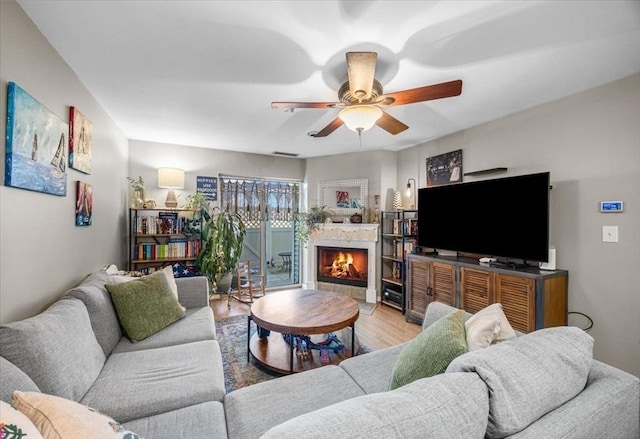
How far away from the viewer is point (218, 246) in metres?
3.93

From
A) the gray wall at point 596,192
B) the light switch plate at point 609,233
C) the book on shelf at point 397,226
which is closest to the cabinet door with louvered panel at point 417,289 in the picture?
the book on shelf at point 397,226

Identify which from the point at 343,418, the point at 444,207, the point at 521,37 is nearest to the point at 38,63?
the point at 343,418

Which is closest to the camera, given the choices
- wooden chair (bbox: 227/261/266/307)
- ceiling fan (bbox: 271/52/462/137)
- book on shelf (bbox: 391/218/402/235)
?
ceiling fan (bbox: 271/52/462/137)

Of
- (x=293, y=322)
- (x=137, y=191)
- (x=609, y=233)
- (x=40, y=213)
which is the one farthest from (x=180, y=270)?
(x=609, y=233)

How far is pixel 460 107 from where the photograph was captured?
2.62 m

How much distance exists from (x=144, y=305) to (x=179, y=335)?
348mm

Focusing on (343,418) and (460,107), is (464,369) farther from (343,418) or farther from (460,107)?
(460,107)

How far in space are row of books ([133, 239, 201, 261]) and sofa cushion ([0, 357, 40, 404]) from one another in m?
2.93

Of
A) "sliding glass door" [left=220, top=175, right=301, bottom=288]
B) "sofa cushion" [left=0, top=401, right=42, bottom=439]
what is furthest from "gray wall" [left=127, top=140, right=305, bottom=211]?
"sofa cushion" [left=0, top=401, right=42, bottom=439]

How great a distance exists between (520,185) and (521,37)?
136 cm

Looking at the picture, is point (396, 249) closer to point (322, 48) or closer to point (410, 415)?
point (322, 48)

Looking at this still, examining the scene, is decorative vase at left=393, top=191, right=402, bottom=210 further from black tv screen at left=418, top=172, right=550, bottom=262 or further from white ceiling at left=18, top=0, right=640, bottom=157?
white ceiling at left=18, top=0, right=640, bottom=157

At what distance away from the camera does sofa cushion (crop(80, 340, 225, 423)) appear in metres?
1.23

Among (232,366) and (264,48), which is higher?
(264,48)
